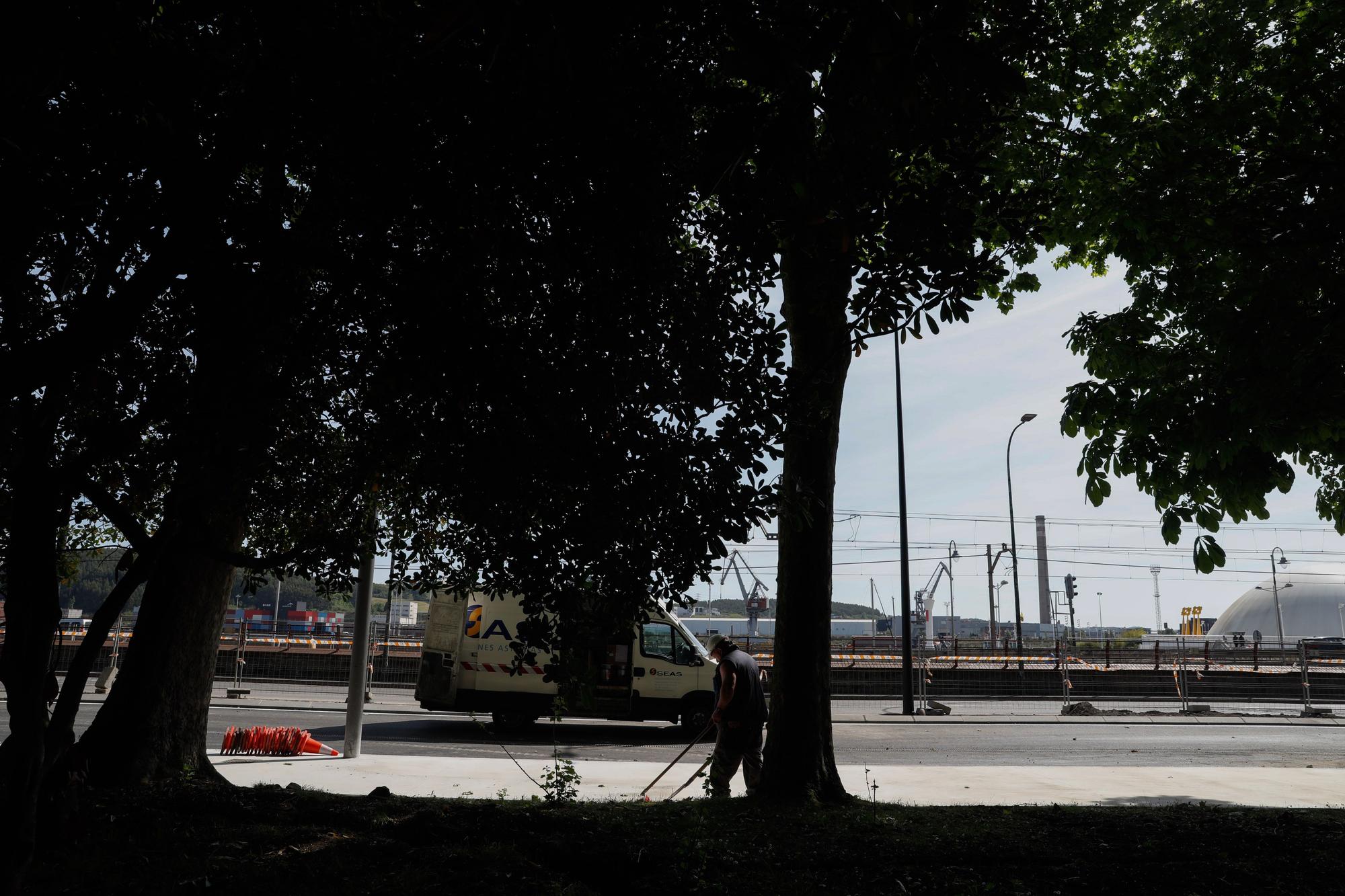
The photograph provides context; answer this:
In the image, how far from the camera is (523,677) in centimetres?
1456

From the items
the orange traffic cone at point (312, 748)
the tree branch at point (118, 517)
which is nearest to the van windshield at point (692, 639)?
the orange traffic cone at point (312, 748)

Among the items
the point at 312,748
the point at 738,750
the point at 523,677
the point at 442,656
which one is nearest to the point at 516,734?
the point at 523,677

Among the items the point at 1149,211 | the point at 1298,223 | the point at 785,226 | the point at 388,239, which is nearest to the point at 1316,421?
the point at 1298,223

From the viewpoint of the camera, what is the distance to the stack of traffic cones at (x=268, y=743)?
1149 centimetres

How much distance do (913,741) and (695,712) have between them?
389 centimetres

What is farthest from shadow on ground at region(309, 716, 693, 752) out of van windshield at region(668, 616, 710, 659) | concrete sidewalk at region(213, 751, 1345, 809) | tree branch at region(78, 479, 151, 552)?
tree branch at region(78, 479, 151, 552)

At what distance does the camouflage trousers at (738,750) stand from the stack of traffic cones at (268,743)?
588 cm

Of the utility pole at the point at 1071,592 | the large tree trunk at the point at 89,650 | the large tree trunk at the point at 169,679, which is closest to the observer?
the large tree trunk at the point at 89,650

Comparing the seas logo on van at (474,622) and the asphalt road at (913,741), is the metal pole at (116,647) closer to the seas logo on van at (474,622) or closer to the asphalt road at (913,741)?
the asphalt road at (913,741)

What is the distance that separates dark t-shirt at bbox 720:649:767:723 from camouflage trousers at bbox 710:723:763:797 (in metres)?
0.08

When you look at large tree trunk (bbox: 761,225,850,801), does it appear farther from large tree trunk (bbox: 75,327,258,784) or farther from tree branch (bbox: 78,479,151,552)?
tree branch (bbox: 78,479,151,552)

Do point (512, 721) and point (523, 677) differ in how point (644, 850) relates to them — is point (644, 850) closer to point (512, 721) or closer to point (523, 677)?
point (523, 677)

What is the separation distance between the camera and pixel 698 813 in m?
6.50

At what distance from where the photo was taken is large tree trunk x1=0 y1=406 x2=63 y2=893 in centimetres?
323
